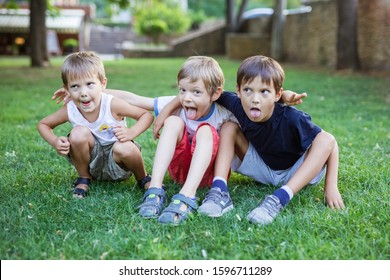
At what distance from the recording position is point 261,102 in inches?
105

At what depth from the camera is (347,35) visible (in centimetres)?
1086

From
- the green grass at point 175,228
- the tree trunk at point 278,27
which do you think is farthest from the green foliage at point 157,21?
the green grass at point 175,228

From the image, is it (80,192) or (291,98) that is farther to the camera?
(80,192)

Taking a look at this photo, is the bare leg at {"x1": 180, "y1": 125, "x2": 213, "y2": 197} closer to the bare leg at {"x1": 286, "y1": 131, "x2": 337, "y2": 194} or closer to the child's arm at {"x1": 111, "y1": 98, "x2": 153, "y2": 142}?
the child's arm at {"x1": 111, "y1": 98, "x2": 153, "y2": 142}

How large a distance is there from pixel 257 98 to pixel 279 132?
0.25 meters

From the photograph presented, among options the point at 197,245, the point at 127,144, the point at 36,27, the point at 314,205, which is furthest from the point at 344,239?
the point at 36,27

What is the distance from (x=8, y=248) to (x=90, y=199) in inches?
27.7

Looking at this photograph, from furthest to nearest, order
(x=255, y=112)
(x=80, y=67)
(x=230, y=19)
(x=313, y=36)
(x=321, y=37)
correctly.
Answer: (x=230, y=19) → (x=313, y=36) → (x=321, y=37) → (x=80, y=67) → (x=255, y=112)

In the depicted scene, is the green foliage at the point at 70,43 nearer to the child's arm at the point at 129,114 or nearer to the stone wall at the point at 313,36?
the stone wall at the point at 313,36

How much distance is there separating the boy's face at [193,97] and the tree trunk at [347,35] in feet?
29.1

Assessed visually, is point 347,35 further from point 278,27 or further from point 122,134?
point 122,134

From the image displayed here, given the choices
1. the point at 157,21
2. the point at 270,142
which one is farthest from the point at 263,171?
the point at 157,21

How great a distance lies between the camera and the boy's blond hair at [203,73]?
2.76 m
